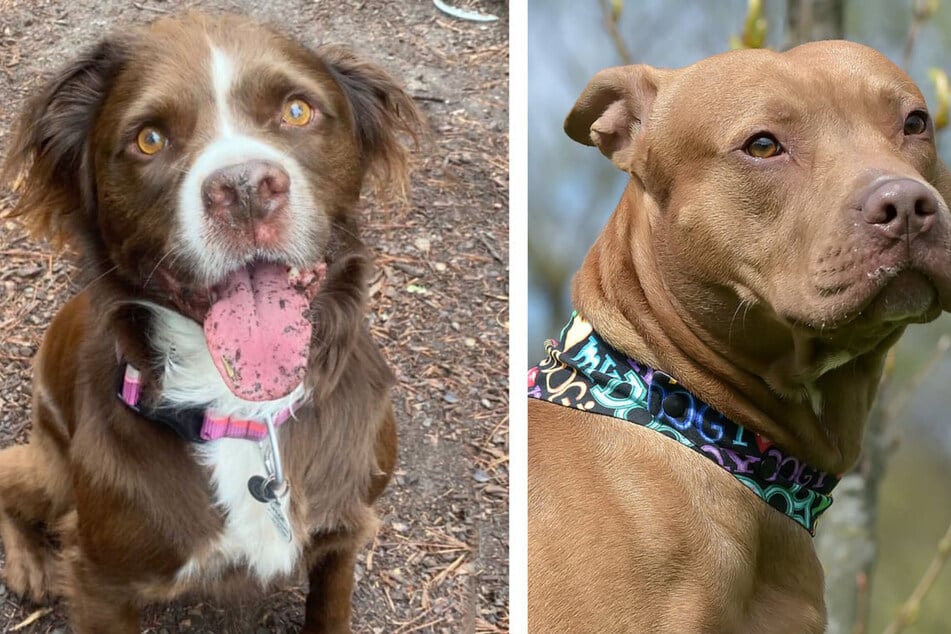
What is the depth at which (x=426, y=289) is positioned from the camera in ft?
8.04

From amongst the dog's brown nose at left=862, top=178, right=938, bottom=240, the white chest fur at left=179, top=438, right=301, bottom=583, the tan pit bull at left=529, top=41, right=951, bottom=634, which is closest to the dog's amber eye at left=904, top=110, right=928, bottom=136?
the tan pit bull at left=529, top=41, right=951, bottom=634

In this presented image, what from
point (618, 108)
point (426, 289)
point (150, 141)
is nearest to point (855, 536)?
point (618, 108)

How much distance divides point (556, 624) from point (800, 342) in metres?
0.55

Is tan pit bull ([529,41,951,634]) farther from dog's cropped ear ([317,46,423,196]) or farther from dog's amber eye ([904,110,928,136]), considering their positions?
dog's cropped ear ([317,46,423,196])

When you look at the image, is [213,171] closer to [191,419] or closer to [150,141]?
[150,141]

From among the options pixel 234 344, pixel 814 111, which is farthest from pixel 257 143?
pixel 814 111

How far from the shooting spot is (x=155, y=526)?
65.9 inches

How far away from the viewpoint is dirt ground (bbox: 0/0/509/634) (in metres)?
2.18

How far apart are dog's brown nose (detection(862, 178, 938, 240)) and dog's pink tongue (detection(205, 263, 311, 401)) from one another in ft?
2.81

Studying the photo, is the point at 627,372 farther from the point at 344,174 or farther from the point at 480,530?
the point at 480,530

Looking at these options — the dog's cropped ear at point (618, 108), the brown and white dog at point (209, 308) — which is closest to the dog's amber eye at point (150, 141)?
the brown and white dog at point (209, 308)

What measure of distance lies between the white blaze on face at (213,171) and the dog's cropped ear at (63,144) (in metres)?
0.22

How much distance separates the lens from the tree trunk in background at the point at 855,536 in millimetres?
1805

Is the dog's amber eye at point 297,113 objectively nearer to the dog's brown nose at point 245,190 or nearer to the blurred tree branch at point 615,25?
the dog's brown nose at point 245,190
